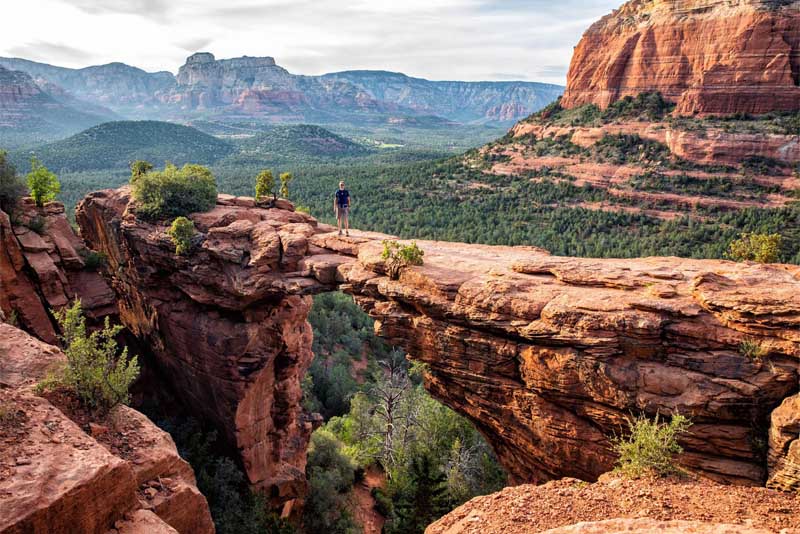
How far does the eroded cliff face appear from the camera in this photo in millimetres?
10969

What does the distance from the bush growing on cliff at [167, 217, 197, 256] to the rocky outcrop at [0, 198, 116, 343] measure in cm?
441

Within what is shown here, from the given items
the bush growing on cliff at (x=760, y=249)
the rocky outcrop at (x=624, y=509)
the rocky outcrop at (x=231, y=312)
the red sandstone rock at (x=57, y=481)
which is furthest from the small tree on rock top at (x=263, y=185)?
the bush growing on cliff at (x=760, y=249)

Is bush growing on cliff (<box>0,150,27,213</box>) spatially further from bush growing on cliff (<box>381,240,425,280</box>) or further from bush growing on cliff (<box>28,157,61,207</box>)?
bush growing on cliff (<box>381,240,425,280</box>)

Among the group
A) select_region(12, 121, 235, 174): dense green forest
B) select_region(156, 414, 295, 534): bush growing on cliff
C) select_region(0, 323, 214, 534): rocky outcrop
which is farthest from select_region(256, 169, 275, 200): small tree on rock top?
select_region(12, 121, 235, 174): dense green forest

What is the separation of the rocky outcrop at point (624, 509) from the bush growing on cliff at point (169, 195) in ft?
54.1

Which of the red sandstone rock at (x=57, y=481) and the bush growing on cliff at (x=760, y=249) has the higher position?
the bush growing on cliff at (x=760, y=249)

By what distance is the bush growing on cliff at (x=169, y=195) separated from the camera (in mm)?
20641

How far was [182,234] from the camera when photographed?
19.0 meters

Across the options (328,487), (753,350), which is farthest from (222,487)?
(753,350)

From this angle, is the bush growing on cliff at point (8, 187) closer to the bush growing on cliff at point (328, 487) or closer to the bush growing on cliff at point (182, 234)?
the bush growing on cliff at point (182, 234)

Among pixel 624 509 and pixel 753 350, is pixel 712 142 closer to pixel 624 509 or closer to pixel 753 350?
pixel 753 350

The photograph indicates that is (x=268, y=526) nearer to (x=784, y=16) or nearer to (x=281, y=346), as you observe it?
(x=281, y=346)

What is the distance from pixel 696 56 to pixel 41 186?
79.7 meters

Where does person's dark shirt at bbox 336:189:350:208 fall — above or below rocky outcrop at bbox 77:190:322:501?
above
